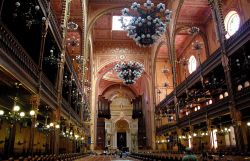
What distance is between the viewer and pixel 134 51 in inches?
1083

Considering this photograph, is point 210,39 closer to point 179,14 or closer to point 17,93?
point 179,14

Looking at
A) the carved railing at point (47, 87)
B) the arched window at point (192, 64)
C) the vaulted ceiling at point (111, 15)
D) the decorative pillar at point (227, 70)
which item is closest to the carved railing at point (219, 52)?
the decorative pillar at point (227, 70)

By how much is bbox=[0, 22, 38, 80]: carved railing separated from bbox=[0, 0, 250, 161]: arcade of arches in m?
0.03

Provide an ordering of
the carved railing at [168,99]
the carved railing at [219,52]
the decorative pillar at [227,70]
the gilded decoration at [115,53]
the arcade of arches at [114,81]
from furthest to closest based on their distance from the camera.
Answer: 1. the gilded decoration at [115,53]
2. the carved railing at [168,99]
3. the decorative pillar at [227,70]
4. the carved railing at [219,52]
5. the arcade of arches at [114,81]

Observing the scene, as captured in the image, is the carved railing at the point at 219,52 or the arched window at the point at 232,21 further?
the arched window at the point at 232,21

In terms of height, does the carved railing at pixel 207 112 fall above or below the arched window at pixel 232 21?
below

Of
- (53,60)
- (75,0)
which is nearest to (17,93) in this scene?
(53,60)

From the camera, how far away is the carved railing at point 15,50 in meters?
5.09

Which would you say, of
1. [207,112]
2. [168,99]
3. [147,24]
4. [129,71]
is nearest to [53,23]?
[147,24]

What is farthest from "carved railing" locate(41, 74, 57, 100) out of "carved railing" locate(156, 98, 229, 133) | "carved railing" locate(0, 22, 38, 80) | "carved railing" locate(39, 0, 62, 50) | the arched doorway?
the arched doorway

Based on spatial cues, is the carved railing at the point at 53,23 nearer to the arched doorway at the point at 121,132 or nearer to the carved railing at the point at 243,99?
the carved railing at the point at 243,99

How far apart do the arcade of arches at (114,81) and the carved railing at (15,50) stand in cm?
3

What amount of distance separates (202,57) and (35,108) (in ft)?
58.2

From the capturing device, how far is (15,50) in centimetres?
582
